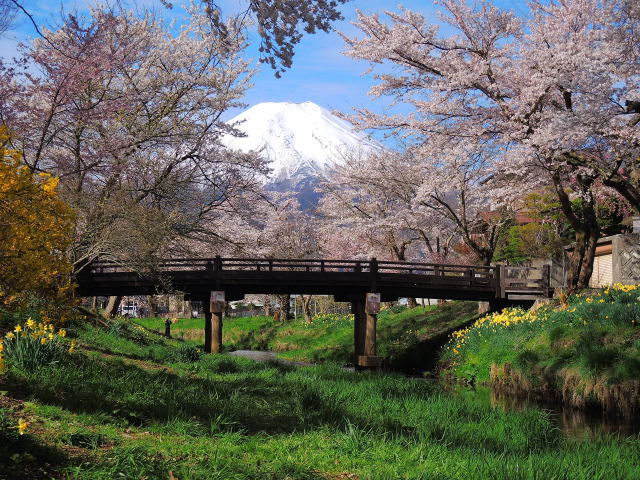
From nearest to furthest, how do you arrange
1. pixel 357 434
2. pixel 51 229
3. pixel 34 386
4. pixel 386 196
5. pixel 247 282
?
pixel 357 434 < pixel 34 386 < pixel 51 229 < pixel 247 282 < pixel 386 196

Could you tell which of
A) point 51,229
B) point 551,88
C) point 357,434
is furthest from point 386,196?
point 357,434

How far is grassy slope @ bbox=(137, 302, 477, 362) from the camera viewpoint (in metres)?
29.6

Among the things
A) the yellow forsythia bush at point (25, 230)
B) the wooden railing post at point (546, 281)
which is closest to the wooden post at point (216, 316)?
the yellow forsythia bush at point (25, 230)

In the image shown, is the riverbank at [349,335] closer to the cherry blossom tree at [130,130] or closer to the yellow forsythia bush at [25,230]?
the cherry blossom tree at [130,130]

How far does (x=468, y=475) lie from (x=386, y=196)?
2742cm

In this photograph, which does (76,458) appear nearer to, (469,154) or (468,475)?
(468,475)

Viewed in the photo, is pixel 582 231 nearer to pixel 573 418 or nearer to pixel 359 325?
pixel 573 418

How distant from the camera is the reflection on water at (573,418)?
10.6 metres

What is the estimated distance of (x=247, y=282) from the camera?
83.1ft

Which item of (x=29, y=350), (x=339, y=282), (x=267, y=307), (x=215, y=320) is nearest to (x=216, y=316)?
(x=215, y=320)

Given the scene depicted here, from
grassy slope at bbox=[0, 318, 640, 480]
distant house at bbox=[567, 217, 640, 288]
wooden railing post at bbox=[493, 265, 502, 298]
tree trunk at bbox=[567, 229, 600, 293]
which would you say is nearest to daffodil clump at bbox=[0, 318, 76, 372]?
grassy slope at bbox=[0, 318, 640, 480]

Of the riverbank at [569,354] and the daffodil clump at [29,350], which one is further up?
the daffodil clump at [29,350]

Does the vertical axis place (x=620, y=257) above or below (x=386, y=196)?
below

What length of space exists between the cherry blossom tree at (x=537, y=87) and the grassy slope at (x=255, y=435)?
934 cm
